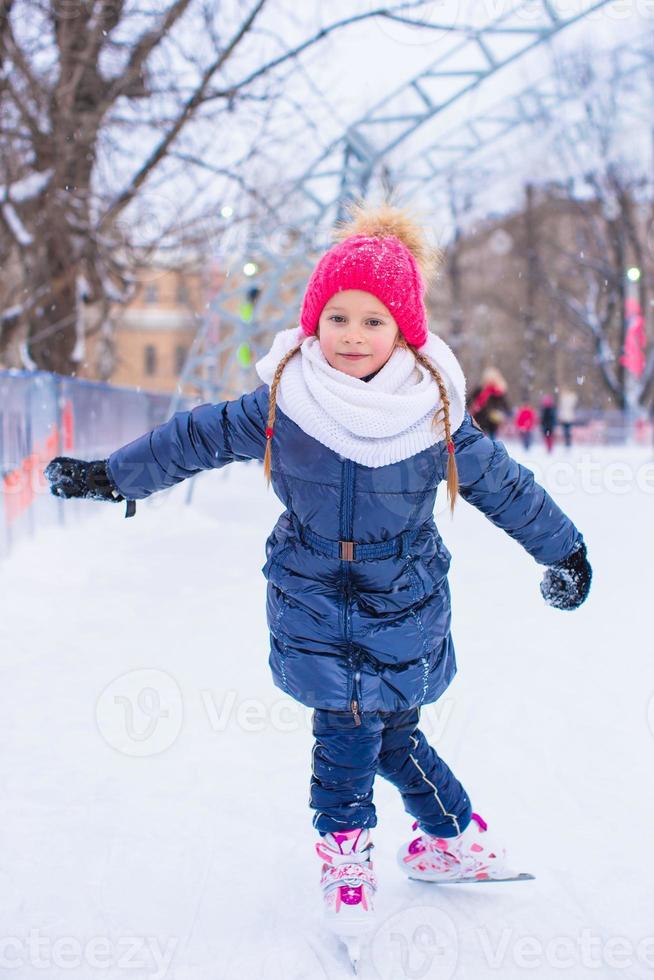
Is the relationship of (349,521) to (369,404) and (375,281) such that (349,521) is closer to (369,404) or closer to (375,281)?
(369,404)

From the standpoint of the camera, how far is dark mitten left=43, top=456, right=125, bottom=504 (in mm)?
2139

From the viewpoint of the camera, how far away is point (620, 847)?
7.86ft

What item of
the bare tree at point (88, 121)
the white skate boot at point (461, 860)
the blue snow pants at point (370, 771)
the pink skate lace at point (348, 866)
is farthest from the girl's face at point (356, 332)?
the bare tree at point (88, 121)

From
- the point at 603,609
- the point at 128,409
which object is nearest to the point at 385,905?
the point at 603,609

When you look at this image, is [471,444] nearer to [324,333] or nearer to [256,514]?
[324,333]

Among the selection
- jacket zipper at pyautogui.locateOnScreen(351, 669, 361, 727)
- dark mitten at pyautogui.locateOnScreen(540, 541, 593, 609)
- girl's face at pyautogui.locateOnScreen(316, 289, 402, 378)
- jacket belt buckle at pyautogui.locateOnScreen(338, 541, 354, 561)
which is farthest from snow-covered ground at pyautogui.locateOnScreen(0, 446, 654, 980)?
girl's face at pyautogui.locateOnScreen(316, 289, 402, 378)

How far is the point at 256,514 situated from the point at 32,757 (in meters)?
6.18

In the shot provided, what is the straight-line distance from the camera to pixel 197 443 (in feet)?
6.86

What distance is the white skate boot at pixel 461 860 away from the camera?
220cm

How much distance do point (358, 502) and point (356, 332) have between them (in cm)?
37

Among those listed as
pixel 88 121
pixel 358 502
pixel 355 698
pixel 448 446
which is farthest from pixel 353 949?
pixel 88 121

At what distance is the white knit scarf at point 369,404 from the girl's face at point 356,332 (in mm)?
25

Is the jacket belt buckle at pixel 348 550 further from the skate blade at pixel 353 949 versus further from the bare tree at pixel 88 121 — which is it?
the bare tree at pixel 88 121

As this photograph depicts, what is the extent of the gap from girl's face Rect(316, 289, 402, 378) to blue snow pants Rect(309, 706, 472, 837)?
0.76 metres
